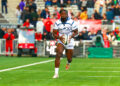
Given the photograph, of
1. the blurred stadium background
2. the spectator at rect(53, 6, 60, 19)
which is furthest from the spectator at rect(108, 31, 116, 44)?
the spectator at rect(53, 6, 60, 19)

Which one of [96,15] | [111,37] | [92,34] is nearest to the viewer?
[111,37]

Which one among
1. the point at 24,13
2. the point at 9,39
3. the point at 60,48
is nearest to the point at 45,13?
the point at 24,13

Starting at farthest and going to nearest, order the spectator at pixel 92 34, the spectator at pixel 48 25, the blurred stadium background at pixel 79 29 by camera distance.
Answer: the spectator at pixel 48 25
the spectator at pixel 92 34
the blurred stadium background at pixel 79 29

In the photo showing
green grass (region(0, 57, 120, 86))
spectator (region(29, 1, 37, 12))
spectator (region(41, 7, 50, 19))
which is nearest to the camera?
green grass (region(0, 57, 120, 86))

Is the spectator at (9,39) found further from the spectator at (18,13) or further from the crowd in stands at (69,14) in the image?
the spectator at (18,13)

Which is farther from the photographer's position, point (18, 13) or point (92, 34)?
point (18, 13)

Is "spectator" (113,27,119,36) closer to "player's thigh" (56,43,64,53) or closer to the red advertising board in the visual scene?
the red advertising board

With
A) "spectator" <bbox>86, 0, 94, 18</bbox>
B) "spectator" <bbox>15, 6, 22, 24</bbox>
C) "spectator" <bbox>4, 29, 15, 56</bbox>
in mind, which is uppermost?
"spectator" <bbox>86, 0, 94, 18</bbox>

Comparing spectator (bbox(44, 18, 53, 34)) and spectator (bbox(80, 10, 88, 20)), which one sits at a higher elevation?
spectator (bbox(80, 10, 88, 20))

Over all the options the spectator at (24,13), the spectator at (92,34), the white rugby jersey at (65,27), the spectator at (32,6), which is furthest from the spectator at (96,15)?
the white rugby jersey at (65,27)

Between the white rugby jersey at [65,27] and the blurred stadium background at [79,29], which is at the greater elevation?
the white rugby jersey at [65,27]

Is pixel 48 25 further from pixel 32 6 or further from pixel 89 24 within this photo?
pixel 32 6

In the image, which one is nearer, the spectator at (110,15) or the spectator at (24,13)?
the spectator at (110,15)

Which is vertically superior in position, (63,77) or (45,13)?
(45,13)
